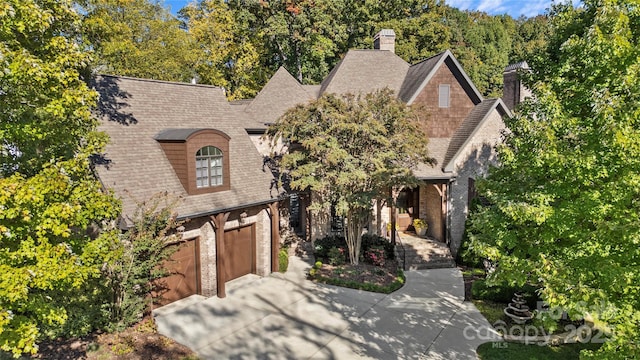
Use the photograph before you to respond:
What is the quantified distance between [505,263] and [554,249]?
1181mm

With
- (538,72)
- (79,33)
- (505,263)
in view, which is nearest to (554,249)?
(505,263)

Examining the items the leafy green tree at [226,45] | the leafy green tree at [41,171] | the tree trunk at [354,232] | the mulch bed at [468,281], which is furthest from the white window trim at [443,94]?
the leafy green tree at [226,45]

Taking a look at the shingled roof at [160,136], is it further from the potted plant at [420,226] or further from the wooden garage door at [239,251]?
the potted plant at [420,226]

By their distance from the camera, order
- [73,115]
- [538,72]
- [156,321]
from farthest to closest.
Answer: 1. [538,72]
2. [156,321]
3. [73,115]

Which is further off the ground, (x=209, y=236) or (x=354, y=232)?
(x=209, y=236)

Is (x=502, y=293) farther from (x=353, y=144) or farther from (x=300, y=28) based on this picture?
(x=300, y=28)

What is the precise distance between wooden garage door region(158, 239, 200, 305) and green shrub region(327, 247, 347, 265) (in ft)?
21.4

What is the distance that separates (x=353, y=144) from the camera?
57.0 ft

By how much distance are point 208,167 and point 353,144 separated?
20.7 ft

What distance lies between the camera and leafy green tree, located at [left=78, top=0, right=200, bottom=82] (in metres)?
31.2

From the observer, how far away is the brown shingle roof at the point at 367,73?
82.7 feet

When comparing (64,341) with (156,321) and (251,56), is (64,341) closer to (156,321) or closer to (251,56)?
(156,321)

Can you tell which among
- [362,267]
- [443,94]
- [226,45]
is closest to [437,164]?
[443,94]

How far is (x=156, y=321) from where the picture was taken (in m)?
13.3
